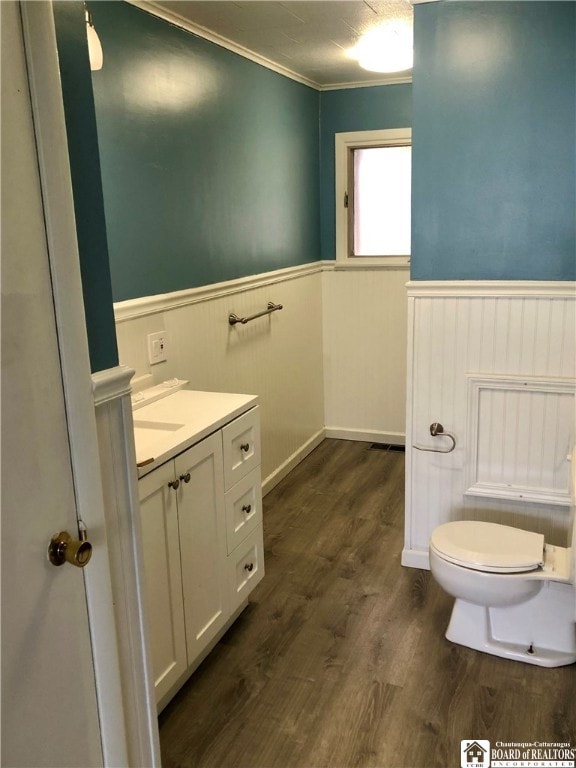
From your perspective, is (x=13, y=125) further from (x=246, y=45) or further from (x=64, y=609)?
(x=246, y=45)

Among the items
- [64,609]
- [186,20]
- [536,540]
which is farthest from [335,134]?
[64,609]

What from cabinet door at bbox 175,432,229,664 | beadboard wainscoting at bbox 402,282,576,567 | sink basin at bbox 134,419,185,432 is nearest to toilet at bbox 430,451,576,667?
beadboard wainscoting at bbox 402,282,576,567

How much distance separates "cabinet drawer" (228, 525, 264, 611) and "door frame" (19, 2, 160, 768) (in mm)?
860

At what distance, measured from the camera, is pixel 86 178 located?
124 cm

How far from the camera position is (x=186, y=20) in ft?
8.79

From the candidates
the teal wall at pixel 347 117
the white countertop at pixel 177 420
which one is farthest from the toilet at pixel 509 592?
the teal wall at pixel 347 117

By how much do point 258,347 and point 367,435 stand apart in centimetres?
134

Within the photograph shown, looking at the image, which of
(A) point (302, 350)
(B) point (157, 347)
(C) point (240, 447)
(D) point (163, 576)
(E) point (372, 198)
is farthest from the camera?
(E) point (372, 198)

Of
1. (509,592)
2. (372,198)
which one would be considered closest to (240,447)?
(509,592)

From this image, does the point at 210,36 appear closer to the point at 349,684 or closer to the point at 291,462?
A: the point at 291,462

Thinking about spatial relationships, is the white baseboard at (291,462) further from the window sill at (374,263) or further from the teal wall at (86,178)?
the teal wall at (86,178)

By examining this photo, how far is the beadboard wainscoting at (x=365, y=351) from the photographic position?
4309 millimetres

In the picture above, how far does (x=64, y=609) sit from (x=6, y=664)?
0.15m

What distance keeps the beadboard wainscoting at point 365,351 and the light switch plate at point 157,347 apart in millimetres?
1972
